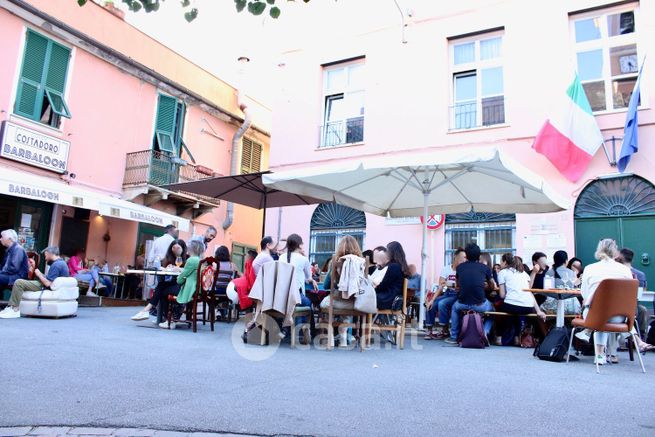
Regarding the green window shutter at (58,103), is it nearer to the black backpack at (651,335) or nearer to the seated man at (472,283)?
the seated man at (472,283)

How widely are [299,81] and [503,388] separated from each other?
11626 mm

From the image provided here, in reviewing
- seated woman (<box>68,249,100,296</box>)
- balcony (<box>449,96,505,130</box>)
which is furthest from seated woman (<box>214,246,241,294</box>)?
balcony (<box>449,96,505,130</box>)

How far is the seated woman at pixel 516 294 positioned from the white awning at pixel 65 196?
9381mm

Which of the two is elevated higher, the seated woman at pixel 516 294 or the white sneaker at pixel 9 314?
the seated woman at pixel 516 294

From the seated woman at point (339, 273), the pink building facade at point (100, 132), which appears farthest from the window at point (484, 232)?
the pink building facade at point (100, 132)

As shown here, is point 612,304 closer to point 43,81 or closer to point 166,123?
point 43,81

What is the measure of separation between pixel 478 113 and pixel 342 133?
11.6ft

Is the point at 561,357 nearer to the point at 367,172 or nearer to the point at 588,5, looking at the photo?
the point at 367,172

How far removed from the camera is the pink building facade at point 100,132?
12.6 meters

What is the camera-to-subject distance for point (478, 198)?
8.20 metres

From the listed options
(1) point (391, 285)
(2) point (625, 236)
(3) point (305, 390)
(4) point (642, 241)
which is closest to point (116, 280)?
(1) point (391, 285)

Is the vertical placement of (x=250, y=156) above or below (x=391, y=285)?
above

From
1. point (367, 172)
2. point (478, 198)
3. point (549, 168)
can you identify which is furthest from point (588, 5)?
point (367, 172)

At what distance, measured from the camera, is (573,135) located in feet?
32.5
